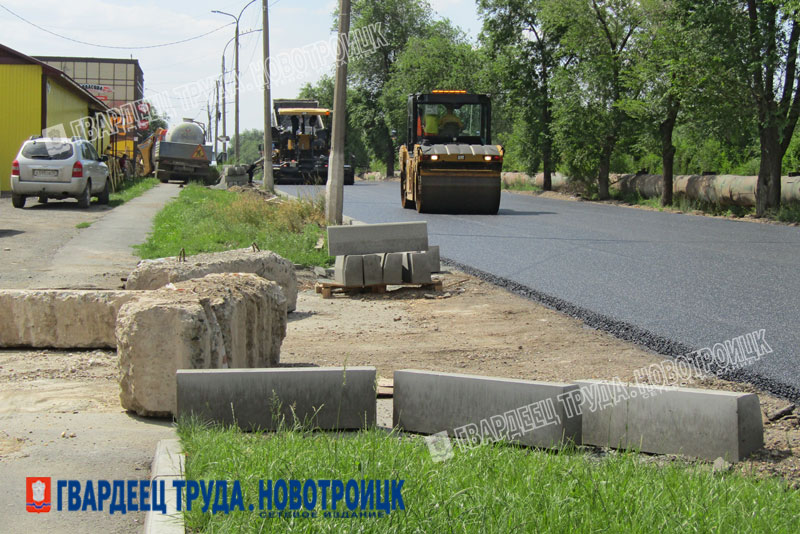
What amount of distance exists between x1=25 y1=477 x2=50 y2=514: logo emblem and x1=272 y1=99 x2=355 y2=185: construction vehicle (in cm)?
4111

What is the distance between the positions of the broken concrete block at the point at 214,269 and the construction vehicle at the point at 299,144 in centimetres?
3566

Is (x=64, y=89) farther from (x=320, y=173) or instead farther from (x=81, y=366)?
(x=81, y=366)

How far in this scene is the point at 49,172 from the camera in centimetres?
2281

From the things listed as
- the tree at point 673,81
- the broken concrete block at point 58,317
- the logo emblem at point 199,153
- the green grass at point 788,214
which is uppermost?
the tree at point 673,81

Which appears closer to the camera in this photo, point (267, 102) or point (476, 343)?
point (476, 343)

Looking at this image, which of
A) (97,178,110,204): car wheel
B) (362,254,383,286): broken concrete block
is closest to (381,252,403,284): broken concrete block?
(362,254,383,286): broken concrete block

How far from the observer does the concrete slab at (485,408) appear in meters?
4.46

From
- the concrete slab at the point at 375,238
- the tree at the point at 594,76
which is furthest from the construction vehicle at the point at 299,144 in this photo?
the concrete slab at the point at 375,238

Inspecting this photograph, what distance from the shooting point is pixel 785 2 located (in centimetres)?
2222

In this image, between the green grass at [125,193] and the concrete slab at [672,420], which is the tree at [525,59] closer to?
the green grass at [125,193]

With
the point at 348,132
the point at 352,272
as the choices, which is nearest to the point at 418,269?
the point at 352,272

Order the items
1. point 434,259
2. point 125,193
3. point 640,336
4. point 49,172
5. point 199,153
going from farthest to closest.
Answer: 1. point 199,153
2. point 125,193
3. point 49,172
4. point 434,259
5. point 640,336

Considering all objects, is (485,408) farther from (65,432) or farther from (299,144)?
(299,144)

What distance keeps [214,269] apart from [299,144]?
38.4m
